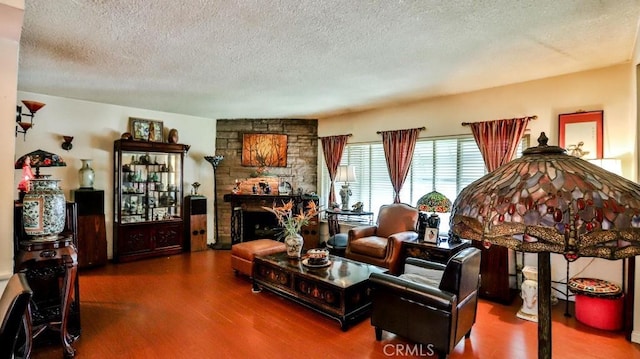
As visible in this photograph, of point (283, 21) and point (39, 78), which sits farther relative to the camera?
point (39, 78)

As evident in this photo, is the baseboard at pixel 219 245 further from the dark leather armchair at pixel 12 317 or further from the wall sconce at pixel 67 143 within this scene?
the dark leather armchair at pixel 12 317

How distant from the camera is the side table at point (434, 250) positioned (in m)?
3.73

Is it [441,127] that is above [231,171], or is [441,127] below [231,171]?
above

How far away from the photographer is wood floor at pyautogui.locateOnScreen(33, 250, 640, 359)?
2.58m

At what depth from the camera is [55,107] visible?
472cm

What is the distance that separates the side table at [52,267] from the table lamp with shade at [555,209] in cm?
301

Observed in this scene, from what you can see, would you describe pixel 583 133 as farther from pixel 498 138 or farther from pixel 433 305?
pixel 433 305

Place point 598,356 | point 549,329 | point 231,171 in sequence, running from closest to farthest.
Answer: point 549,329 < point 598,356 < point 231,171

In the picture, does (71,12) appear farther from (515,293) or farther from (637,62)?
(515,293)

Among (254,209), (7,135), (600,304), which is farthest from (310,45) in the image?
(254,209)

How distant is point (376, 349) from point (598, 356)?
1791 mm

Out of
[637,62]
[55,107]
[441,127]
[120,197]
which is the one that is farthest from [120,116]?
[637,62]

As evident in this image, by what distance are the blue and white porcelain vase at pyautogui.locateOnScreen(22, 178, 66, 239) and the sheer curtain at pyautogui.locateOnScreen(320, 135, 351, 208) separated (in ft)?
14.0

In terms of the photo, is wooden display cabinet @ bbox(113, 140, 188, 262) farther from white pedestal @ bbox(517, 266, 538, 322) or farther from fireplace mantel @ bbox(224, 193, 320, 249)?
white pedestal @ bbox(517, 266, 538, 322)
